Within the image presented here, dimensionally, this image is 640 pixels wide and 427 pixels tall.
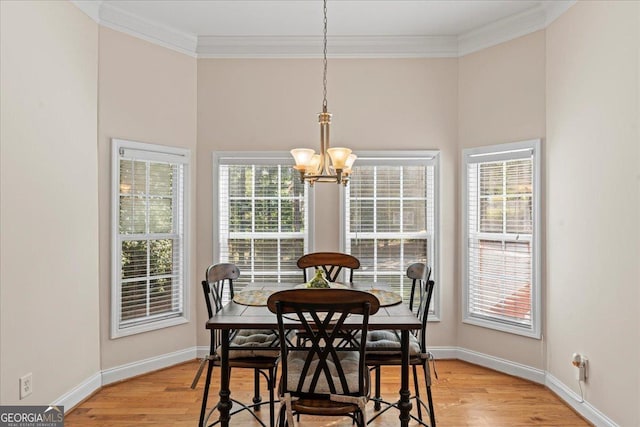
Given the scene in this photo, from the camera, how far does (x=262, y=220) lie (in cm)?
445

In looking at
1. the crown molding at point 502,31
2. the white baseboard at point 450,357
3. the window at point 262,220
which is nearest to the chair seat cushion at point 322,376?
the white baseboard at point 450,357

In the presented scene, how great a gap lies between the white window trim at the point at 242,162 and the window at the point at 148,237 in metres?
0.26

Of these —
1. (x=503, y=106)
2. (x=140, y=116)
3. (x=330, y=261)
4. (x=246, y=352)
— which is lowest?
(x=246, y=352)

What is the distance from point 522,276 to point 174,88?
3524 millimetres

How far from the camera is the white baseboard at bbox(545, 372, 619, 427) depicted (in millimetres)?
2965

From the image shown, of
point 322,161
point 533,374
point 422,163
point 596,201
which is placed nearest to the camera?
point 322,161

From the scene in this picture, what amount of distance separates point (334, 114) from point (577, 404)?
10.1 ft

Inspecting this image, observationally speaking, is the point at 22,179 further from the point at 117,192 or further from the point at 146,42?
the point at 146,42

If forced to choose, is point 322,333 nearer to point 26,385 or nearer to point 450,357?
point 26,385

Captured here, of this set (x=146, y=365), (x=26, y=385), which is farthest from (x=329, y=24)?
(x=26, y=385)

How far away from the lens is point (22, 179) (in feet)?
9.21

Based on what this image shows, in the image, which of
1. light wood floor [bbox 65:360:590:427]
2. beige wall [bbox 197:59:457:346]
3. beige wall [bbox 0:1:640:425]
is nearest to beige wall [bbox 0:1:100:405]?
beige wall [bbox 0:1:640:425]

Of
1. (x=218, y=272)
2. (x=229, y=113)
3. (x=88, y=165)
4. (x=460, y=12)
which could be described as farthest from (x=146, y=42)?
(x=460, y=12)

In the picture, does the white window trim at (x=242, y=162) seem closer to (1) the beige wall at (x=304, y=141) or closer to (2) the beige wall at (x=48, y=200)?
(1) the beige wall at (x=304, y=141)
